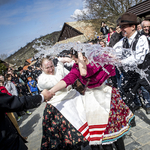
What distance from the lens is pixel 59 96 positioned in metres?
2.45

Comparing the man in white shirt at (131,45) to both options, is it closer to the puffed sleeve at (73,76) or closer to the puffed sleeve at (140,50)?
the puffed sleeve at (140,50)

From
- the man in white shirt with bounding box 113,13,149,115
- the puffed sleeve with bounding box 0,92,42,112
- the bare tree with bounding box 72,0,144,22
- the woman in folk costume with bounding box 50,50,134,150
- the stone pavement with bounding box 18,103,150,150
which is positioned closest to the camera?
the puffed sleeve with bounding box 0,92,42,112

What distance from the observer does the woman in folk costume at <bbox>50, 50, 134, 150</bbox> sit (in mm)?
2049

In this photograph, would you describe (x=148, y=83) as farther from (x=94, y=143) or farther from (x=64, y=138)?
(x=64, y=138)

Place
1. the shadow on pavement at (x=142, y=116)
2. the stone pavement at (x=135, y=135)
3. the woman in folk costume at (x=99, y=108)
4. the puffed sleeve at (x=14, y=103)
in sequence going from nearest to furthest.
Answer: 1. the puffed sleeve at (x=14, y=103)
2. the woman in folk costume at (x=99, y=108)
3. the stone pavement at (x=135, y=135)
4. the shadow on pavement at (x=142, y=116)

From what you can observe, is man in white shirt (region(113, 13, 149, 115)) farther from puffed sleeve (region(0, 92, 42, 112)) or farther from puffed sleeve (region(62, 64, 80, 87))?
puffed sleeve (region(0, 92, 42, 112))

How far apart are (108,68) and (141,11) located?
9.20m

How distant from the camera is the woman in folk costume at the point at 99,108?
2049 millimetres

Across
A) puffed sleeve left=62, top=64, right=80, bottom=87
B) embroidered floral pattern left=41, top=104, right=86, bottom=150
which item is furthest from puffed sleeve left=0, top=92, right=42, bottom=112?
puffed sleeve left=62, top=64, right=80, bottom=87

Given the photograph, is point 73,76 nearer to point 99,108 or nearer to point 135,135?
point 99,108

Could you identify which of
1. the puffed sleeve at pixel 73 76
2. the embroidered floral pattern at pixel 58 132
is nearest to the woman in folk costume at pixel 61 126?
the embroidered floral pattern at pixel 58 132

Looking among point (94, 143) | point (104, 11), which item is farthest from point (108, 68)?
point (104, 11)

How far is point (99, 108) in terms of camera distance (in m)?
2.10

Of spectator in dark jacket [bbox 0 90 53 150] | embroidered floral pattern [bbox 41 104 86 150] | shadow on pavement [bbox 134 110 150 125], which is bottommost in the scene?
shadow on pavement [bbox 134 110 150 125]
